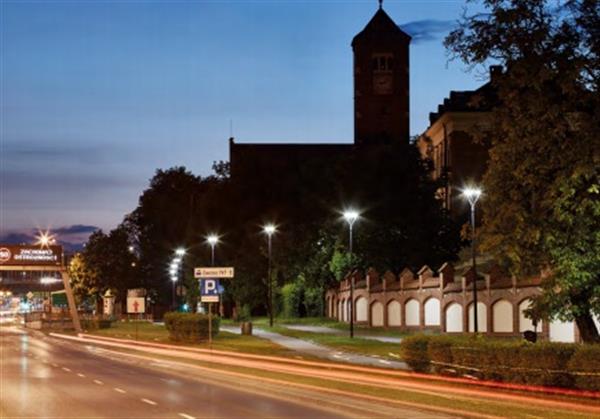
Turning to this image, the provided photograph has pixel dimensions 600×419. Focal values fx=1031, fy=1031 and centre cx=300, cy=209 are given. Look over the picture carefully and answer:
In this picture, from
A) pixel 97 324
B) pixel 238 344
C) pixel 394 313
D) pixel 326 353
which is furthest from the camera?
pixel 97 324

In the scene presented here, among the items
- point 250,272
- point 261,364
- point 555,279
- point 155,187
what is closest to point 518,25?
point 555,279

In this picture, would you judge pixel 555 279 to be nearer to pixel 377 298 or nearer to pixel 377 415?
pixel 377 415

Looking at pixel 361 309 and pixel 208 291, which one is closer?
pixel 208 291

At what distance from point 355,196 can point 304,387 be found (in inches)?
2192

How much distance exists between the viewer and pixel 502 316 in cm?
5312

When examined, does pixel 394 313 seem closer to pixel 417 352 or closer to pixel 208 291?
pixel 208 291

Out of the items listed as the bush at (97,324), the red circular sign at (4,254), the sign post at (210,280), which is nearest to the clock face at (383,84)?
the bush at (97,324)

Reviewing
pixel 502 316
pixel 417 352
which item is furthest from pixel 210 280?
pixel 502 316

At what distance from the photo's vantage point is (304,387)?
28.4 m


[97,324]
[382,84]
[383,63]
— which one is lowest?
[97,324]

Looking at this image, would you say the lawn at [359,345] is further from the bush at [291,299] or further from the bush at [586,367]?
the bush at [291,299]

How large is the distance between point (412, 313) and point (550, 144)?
41.4 meters

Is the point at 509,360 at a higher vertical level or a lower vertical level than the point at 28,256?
lower

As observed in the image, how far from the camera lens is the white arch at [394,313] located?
67688mm
